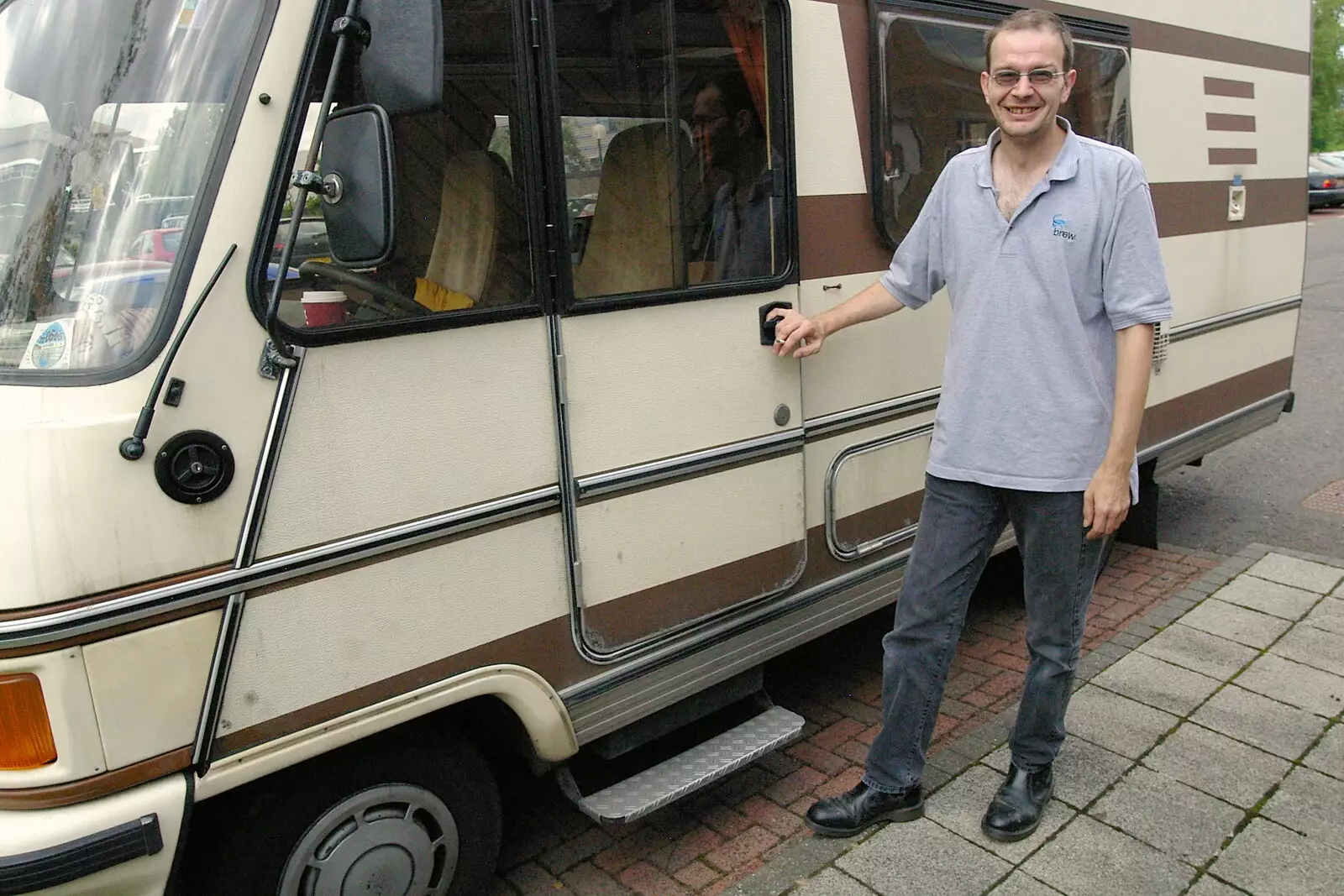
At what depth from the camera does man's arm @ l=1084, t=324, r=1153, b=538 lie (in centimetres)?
268

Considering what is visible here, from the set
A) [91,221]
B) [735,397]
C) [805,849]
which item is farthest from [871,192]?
[91,221]

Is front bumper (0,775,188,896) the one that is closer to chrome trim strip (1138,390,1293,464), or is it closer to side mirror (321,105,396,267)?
side mirror (321,105,396,267)

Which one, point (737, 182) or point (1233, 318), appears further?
point (1233, 318)

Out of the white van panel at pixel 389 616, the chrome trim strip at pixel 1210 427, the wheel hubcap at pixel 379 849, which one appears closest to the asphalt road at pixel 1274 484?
the chrome trim strip at pixel 1210 427

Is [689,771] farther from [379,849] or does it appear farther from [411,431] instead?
[411,431]

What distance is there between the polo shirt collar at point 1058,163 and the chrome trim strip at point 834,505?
0.96 m

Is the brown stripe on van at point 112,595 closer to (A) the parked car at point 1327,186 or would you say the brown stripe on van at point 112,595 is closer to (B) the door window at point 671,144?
(B) the door window at point 671,144

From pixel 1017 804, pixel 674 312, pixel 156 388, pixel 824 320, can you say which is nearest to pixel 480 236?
pixel 674 312

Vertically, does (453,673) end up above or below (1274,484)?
above

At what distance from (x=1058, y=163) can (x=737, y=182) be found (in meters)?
0.84

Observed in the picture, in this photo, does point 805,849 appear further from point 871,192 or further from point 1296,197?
point 1296,197

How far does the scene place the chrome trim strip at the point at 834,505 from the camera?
3422 mm

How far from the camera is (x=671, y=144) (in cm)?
292

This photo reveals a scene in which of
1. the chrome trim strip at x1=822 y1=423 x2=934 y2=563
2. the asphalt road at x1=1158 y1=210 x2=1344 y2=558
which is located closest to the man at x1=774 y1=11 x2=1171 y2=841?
the chrome trim strip at x1=822 y1=423 x2=934 y2=563
